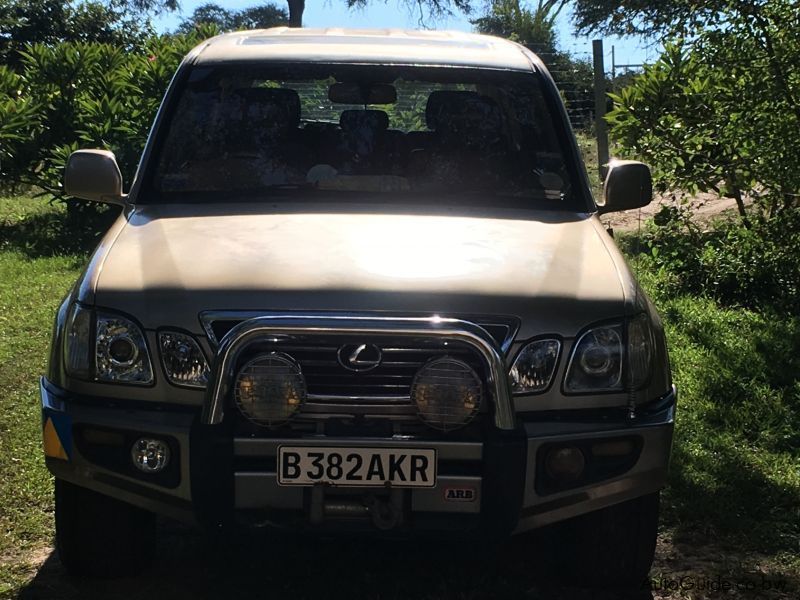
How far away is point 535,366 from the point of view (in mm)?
3416

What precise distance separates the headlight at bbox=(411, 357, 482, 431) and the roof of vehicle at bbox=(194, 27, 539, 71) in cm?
181

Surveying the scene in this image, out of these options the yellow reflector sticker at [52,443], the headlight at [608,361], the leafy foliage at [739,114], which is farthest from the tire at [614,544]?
the leafy foliage at [739,114]

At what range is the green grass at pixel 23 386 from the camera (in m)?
4.34

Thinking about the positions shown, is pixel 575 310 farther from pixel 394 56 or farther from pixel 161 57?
pixel 161 57

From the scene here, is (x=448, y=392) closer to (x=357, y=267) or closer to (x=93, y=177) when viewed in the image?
(x=357, y=267)

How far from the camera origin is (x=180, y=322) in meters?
3.37

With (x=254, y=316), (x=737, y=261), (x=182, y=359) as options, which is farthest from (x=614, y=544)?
(x=737, y=261)

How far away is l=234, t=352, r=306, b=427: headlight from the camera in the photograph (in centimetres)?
328

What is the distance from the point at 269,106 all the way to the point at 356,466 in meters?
1.88

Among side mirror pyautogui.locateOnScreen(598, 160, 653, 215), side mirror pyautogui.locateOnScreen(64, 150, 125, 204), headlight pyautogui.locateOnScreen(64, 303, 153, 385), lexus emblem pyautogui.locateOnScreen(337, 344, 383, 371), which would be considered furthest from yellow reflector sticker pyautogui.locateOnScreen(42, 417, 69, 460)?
side mirror pyautogui.locateOnScreen(598, 160, 653, 215)

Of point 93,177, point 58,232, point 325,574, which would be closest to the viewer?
point 325,574

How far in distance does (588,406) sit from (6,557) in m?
2.08

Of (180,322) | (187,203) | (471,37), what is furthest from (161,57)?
(180,322)

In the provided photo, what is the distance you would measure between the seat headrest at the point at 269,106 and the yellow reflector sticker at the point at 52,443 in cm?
162
